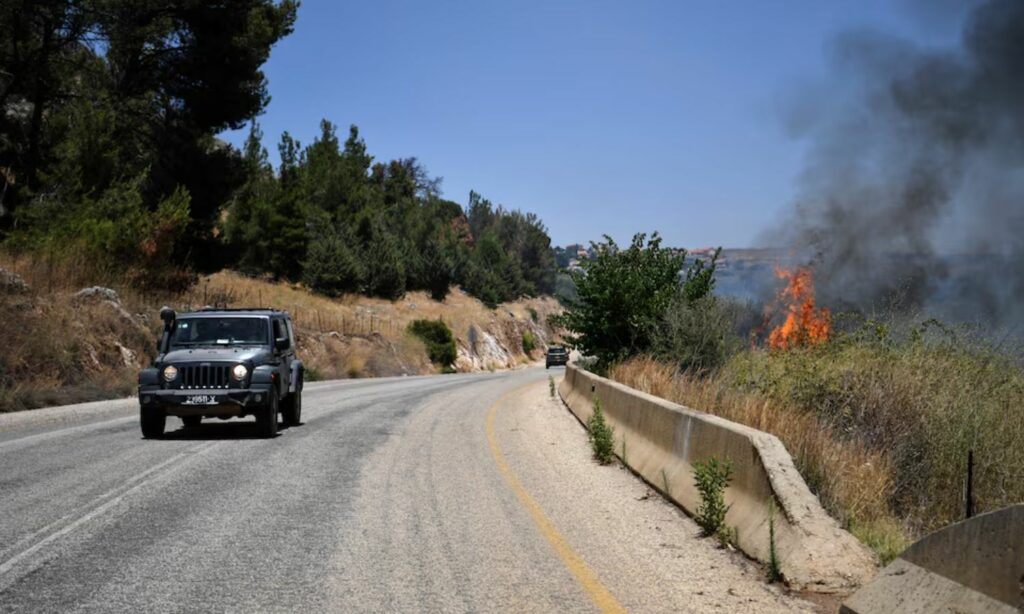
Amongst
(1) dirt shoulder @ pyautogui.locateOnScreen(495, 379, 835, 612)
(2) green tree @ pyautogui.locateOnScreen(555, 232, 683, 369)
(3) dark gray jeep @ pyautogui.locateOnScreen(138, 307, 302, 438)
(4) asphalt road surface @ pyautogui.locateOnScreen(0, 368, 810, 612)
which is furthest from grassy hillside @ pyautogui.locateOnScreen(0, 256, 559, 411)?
(1) dirt shoulder @ pyautogui.locateOnScreen(495, 379, 835, 612)

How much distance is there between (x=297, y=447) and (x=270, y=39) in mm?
28684

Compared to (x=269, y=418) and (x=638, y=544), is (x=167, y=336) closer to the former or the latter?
(x=269, y=418)

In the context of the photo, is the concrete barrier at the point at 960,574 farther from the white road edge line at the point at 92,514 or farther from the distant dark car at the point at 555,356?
the distant dark car at the point at 555,356

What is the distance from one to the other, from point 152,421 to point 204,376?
1.12 m

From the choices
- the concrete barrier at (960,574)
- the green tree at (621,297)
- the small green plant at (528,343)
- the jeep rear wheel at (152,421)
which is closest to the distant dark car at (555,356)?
the small green plant at (528,343)

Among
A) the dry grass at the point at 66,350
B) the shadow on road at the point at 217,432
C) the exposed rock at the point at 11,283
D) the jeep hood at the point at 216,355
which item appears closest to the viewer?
the jeep hood at the point at 216,355

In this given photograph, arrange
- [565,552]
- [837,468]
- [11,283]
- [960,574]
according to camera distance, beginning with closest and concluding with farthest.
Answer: [960,574] < [565,552] < [837,468] < [11,283]

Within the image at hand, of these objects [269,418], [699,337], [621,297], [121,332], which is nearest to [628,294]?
[621,297]

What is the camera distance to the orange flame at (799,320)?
15.6m

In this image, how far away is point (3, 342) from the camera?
71.9 ft

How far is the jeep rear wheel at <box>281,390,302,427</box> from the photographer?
53.4 ft

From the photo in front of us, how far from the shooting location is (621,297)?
2188 centimetres

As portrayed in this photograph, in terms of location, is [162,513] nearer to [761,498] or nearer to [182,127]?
[761,498]

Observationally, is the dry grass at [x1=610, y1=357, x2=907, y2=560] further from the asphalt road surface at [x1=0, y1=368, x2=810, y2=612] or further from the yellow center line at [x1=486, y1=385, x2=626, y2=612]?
the yellow center line at [x1=486, y1=385, x2=626, y2=612]
